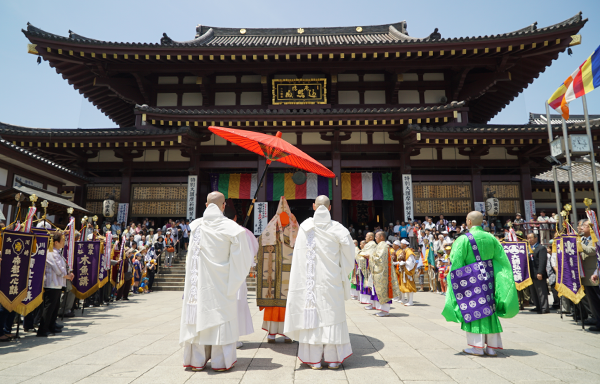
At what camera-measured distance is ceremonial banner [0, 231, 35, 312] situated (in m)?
4.65

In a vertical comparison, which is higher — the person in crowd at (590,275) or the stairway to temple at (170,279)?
the person in crowd at (590,275)

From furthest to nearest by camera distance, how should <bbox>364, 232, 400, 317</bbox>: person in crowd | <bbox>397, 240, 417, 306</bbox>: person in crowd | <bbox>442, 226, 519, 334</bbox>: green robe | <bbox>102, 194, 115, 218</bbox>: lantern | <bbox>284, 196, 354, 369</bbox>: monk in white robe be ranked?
<bbox>102, 194, 115, 218</bbox>: lantern < <bbox>397, 240, 417, 306</bbox>: person in crowd < <bbox>364, 232, 400, 317</bbox>: person in crowd < <bbox>442, 226, 519, 334</bbox>: green robe < <bbox>284, 196, 354, 369</bbox>: monk in white robe

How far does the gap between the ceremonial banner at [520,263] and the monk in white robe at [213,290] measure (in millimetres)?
6254

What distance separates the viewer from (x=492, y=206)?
1244 centimetres

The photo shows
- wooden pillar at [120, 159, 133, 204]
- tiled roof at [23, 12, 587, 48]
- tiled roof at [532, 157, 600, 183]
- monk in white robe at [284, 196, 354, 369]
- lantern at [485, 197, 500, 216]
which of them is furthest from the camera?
tiled roof at [23, 12, 587, 48]

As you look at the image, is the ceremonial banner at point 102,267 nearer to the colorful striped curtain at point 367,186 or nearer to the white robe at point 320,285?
the white robe at point 320,285

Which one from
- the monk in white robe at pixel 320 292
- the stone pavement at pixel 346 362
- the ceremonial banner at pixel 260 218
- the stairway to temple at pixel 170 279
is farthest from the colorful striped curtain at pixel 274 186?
the monk in white robe at pixel 320 292

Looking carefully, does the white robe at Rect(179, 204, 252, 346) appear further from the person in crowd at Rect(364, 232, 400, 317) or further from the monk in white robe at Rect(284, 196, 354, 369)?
the person in crowd at Rect(364, 232, 400, 317)

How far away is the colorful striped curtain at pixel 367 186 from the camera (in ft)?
45.2

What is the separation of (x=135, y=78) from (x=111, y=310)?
1025 centimetres

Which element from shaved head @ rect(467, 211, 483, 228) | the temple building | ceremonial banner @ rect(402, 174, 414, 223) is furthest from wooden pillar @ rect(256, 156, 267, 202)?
shaved head @ rect(467, 211, 483, 228)

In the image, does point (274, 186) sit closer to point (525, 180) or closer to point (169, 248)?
point (169, 248)

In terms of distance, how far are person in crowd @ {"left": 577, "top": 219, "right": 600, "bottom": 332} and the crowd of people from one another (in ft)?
26.4

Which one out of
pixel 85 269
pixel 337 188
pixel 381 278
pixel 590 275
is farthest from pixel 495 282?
pixel 337 188
